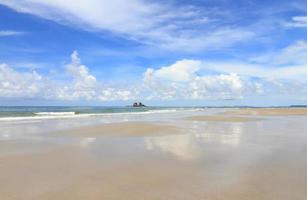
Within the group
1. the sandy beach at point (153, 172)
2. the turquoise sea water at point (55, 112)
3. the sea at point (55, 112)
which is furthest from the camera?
the turquoise sea water at point (55, 112)

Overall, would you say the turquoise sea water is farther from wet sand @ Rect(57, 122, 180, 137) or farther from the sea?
wet sand @ Rect(57, 122, 180, 137)

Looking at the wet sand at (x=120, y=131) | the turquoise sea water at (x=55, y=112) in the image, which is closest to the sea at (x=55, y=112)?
the turquoise sea water at (x=55, y=112)

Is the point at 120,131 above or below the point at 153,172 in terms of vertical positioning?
above

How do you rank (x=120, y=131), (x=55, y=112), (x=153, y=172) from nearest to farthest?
1. (x=153, y=172)
2. (x=120, y=131)
3. (x=55, y=112)

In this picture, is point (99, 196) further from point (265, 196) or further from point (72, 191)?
point (265, 196)

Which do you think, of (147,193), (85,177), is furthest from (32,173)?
(147,193)

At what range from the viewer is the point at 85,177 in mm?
7195

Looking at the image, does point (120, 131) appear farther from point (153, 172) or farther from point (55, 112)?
point (55, 112)

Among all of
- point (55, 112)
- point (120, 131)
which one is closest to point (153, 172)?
point (120, 131)

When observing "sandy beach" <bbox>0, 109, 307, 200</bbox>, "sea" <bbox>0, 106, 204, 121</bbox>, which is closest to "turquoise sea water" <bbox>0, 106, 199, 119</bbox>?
"sea" <bbox>0, 106, 204, 121</bbox>

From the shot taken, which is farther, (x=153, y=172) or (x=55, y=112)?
(x=55, y=112)

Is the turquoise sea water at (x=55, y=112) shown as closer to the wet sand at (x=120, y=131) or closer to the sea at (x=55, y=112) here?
the sea at (x=55, y=112)

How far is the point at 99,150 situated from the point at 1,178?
4.49m

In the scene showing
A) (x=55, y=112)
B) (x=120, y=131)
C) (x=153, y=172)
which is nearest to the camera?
(x=153, y=172)
